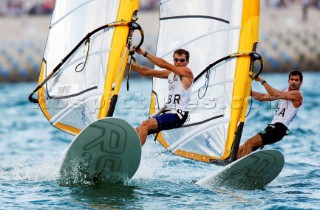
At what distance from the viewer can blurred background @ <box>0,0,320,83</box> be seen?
33.5 metres

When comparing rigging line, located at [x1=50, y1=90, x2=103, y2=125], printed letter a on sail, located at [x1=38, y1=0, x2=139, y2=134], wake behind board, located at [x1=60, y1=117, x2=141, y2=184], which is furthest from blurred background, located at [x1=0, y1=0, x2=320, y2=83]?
wake behind board, located at [x1=60, y1=117, x2=141, y2=184]

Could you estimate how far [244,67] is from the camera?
12.9 meters

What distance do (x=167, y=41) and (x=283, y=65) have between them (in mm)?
23522

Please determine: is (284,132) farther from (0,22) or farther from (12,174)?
(0,22)

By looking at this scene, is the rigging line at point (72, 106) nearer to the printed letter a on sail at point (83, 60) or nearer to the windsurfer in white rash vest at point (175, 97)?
the printed letter a on sail at point (83, 60)

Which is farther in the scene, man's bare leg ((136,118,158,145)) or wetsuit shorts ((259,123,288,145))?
wetsuit shorts ((259,123,288,145))

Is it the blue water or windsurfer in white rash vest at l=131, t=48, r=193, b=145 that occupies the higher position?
windsurfer in white rash vest at l=131, t=48, r=193, b=145

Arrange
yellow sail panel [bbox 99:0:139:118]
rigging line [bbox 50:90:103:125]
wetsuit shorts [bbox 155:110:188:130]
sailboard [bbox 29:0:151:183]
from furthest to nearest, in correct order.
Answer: rigging line [bbox 50:90:103:125] < yellow sail panel [bbox 99:0:139:118] < wetsuit shorts [bbox 155:110:188:130] < sailboard [bbox 29:0:151:183]

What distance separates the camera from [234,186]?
41.4ft

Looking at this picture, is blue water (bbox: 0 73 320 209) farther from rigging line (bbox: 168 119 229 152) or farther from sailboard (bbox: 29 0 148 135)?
sailboard (bbox: 29 0 148 135)

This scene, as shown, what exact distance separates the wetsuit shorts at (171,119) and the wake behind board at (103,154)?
63 cm

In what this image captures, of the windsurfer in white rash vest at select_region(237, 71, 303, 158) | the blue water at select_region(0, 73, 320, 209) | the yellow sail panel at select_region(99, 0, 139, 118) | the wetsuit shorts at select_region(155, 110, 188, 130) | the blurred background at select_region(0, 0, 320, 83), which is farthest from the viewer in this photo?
the blurred background at select_region(0, 0, 320, 83)

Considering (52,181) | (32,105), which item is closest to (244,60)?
(52,181)

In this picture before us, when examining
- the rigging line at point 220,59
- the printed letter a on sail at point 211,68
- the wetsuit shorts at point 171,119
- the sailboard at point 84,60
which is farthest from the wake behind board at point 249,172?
the sailboard at point 84,60
